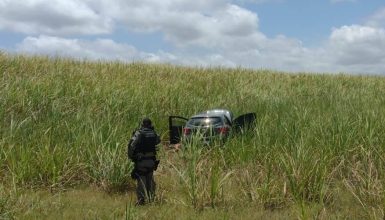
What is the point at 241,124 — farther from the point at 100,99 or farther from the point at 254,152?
the point at 100,99

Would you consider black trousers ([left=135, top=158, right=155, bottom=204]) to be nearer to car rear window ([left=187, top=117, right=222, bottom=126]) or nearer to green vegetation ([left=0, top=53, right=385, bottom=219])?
green vegetation ([left=0, top=53, right=385, bottom=219])

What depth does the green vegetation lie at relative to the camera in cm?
854

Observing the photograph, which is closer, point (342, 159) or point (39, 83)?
point (342, 159)

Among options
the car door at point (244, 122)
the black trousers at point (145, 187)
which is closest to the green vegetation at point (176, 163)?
the black trousers at point (145, 187)

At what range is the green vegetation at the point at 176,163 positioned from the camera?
8539 millimetres

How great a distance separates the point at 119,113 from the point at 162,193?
5464 millimetres

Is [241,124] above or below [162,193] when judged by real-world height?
above

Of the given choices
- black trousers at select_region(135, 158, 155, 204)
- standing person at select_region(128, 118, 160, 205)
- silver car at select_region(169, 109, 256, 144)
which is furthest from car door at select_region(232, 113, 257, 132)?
black trousers at select_region(135, 158, 155, 204)

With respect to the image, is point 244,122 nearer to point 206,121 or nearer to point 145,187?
point 206,121

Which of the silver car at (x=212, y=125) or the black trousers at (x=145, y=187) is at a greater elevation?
the silver car at (x=212, y=125)

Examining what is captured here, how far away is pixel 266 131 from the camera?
11664 mm

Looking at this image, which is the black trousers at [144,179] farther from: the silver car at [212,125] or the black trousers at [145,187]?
the silver car at [212,125]

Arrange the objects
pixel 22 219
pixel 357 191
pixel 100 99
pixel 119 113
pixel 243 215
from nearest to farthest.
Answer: pixel 22 219 < pixel 243 215 < pixel 357 191 < pixel 119 113 < pixel 100 99

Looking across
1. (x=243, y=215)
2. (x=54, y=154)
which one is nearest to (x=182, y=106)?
(x=54, y=154)
